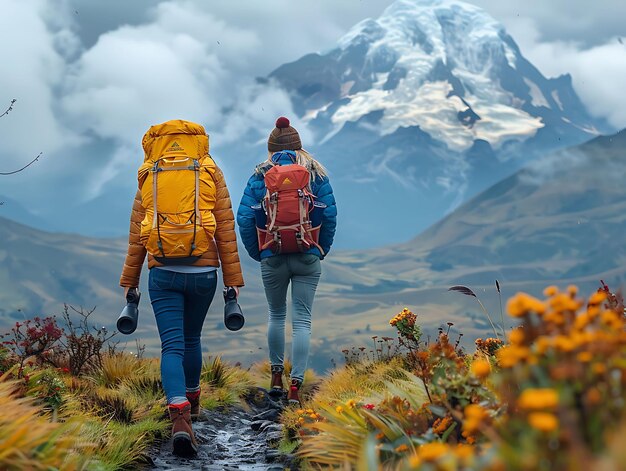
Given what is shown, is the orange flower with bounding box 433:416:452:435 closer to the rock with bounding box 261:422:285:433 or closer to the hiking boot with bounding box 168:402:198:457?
the hiking boot with bounding box 168:402:198:457

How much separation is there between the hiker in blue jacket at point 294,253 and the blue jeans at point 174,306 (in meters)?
1.40

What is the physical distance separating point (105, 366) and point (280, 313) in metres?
2.31

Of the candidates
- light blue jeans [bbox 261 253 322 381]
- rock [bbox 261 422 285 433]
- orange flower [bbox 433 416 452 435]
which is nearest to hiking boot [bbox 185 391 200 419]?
rock [bbox 261 422 285 433]

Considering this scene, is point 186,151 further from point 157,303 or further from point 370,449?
point 370,449

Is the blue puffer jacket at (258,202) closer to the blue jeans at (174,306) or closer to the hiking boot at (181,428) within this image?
the blue jeans at (174,306)

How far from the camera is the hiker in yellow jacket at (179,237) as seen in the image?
5832mm

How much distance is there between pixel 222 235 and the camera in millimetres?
6137

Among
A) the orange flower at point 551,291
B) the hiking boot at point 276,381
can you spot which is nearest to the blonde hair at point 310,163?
the hiking boot at point 276,381

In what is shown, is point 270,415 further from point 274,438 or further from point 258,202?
point 258,202

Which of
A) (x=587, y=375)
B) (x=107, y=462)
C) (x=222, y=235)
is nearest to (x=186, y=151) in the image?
(x=222, y=235)

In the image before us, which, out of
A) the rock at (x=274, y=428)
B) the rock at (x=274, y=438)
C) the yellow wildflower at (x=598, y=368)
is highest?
the yellow wildflower at (x=598, y=368)

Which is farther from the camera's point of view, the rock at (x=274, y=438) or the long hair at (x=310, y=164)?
the long hair at (x=310, y=164)

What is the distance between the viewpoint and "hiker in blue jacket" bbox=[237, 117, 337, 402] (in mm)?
7504

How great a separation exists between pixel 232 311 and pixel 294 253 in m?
1.32
